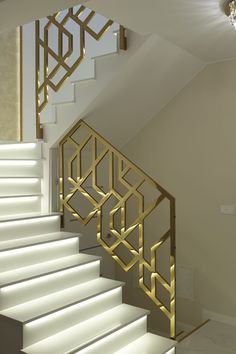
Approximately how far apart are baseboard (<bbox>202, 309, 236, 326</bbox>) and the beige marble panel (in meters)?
3.13

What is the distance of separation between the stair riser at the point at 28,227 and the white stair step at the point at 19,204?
277 millimetres

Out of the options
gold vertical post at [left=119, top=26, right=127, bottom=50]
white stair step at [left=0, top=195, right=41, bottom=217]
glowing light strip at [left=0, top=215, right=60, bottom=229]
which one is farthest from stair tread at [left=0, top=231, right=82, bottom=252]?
gold vertical post at [left=119, top=26, right=127, bottom=50]

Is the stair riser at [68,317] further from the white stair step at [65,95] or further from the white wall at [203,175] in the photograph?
the white stair step at [65,95]

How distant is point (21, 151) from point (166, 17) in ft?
6.36

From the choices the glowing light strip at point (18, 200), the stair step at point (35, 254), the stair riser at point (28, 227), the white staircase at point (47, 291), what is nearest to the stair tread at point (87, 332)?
the white staircase at point (47, 291)

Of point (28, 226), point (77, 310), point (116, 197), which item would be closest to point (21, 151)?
point (28, 226)

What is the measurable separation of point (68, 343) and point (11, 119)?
3193mm

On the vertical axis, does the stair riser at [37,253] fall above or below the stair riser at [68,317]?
above

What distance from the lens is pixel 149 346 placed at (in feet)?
10.0

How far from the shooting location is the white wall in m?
4.05

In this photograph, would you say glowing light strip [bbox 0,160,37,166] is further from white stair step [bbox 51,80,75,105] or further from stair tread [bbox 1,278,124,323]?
stair tread [bbox 1,278,124,323]

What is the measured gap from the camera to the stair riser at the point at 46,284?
283cm

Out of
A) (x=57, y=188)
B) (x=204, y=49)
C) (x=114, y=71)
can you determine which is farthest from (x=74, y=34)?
(x=57, y=188)

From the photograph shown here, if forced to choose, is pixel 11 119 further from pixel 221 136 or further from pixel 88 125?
pixel 221 136
